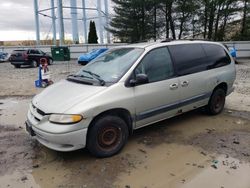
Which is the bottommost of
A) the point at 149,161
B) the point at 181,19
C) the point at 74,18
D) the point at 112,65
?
the point at 149,161

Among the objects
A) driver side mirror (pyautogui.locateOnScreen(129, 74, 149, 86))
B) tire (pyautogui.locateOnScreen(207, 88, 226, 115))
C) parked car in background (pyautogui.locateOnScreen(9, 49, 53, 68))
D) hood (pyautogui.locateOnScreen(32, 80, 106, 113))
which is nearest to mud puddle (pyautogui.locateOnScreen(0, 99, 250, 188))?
tire (pyautogui.locateOnScreen(207, 88, 226, 115))

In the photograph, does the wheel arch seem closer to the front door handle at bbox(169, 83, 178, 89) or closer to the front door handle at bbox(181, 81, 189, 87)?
the front door handle at bbox(169, 83, 178, 89)

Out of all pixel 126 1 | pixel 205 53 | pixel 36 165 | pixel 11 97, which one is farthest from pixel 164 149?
pixel 126 1

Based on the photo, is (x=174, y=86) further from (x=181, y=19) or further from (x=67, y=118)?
(x=181, y=19)

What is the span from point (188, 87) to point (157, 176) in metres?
2.00

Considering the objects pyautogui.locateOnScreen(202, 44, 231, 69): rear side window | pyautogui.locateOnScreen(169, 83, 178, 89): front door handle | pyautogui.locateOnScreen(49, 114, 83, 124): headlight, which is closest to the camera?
pyautogui.locateOnScreen(49, 114, 83, 124): headlight

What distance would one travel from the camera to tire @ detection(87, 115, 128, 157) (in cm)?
368

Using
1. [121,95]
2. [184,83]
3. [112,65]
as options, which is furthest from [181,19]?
[121,95]

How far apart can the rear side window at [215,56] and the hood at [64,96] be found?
Answer: 106 inches

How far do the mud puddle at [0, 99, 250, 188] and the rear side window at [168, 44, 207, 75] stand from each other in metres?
1.14

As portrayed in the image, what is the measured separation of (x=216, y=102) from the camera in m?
5.75

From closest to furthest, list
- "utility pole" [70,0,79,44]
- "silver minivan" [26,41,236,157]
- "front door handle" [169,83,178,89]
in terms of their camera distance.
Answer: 1. "silver minivan" [26,41,236,157]
2. "front door handle" [169,83,178,89]
3. "utility pole" [70,0,79,44]

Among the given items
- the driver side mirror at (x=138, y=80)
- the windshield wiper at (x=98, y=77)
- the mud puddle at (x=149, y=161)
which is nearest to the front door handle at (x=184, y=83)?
the mud puddle at (x=149, y=161)

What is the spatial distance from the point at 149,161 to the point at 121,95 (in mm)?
1030
